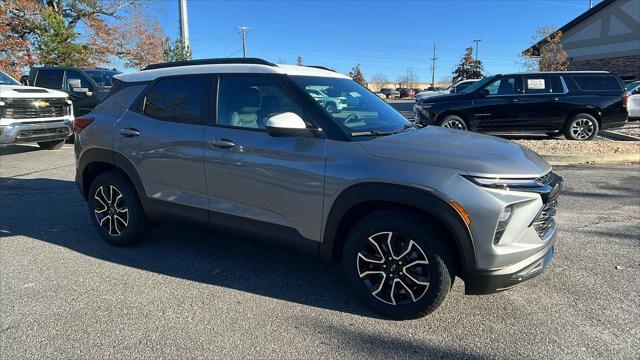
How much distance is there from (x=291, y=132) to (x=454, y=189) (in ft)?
3.94

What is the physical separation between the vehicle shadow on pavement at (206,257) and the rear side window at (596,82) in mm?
9872

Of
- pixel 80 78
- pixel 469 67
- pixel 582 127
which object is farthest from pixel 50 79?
pixel 469 67

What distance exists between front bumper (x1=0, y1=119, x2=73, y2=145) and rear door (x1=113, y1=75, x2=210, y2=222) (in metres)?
6.50

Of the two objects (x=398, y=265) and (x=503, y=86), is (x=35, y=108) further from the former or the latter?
(x=503, y=86)

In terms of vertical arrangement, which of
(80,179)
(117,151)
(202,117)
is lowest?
(80,179)

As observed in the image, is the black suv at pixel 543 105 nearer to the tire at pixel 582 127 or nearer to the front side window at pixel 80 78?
the tire at pixel 582 127

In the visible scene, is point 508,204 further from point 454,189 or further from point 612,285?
point 612,285

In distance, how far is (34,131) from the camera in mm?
9852

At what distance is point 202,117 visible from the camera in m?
4.00

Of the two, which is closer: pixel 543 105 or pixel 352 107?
pixel 352 107

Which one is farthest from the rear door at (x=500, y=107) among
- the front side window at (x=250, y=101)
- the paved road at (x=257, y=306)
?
the front side window at (x=250, y=101)

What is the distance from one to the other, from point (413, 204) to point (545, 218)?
3.07 feet

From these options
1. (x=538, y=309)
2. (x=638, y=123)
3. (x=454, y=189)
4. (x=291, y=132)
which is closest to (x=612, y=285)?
(x=538, y=309)

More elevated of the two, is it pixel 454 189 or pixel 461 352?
pixel 454 189
